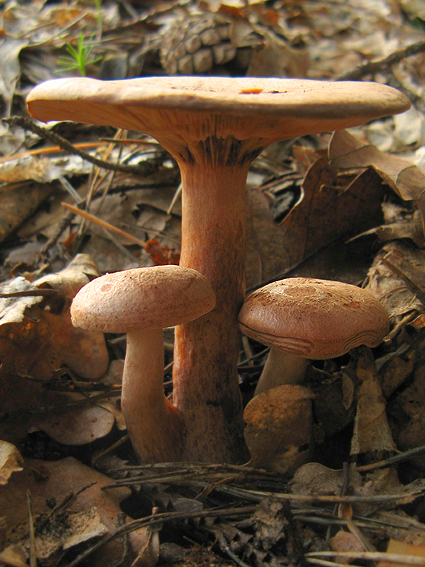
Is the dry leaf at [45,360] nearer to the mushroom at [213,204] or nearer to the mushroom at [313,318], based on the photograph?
the mushroom at [213,204]

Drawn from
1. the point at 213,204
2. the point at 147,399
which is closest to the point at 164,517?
the point at 147,399

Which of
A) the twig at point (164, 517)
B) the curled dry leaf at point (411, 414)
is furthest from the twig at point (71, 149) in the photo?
the curled dry leaf at point (411, 414)

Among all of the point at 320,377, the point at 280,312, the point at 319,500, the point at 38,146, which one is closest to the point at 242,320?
the point at 280,312

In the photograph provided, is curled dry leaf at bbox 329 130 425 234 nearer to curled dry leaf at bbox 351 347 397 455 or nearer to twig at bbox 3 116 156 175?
curled dry leaf at bbox 351 347 397 455

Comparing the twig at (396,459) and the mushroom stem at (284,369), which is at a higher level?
the mushroom stem at (284,369)

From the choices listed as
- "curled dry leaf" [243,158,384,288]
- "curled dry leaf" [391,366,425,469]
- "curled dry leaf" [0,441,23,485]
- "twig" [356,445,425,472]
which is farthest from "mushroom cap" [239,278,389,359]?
"curled dry leaf" [0,441,23,485]

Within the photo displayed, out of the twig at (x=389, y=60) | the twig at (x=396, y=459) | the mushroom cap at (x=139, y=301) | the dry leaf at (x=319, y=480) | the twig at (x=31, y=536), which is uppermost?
the twig at (x=389, y=60)

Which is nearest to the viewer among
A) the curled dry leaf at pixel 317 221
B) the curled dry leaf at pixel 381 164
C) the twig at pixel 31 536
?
the twig at pixel 31 536
